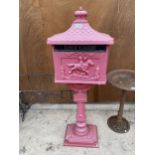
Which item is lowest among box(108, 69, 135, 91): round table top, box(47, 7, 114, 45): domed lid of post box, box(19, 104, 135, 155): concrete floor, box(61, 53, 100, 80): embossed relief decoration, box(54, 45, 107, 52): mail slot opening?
box(19, 104, 135, 155): concrete floor

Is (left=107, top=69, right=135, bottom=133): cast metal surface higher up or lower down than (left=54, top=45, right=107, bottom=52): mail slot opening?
lower down

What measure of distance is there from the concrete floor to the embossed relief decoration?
77cm

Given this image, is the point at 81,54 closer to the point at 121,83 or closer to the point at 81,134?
the point at 121,83

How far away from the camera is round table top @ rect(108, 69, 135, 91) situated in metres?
1.96

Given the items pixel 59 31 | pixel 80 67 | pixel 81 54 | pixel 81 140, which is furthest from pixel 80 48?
pixel 81 140

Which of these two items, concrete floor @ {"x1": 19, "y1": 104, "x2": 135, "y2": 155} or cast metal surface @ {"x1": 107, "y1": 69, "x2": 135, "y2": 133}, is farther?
cast metal surface @ {"x1": 107, "y1": 69, "x2": 135, "y2": 133}

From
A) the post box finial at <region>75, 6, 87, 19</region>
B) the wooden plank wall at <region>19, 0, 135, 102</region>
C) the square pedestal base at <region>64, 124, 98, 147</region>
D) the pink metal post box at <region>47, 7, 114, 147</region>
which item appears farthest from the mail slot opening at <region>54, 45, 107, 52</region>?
the square pedestal base at <region>64, 124, 98, 147</region>

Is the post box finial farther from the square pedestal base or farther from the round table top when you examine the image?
the square pedestal base

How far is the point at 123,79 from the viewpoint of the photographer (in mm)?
2139

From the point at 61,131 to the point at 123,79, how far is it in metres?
0.88

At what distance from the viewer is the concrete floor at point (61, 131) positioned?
196 cm

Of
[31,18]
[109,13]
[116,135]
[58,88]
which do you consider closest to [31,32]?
[31,18]

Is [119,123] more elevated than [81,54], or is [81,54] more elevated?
[81,54]

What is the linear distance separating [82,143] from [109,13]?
141cm
